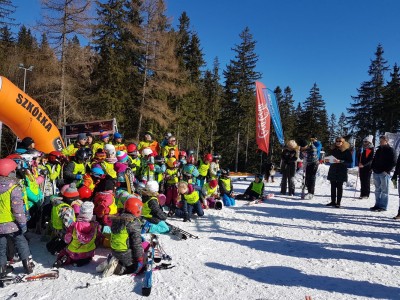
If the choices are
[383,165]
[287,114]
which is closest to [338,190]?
[383,165]

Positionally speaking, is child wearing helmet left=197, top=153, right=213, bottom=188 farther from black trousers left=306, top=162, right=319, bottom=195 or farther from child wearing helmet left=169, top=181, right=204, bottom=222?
black trousers left=306, top=162, right=319, bottom=195

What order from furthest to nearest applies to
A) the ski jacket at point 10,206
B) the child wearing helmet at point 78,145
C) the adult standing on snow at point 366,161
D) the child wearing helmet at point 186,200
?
the adult standing on snow at point 366,161, the child wearing helmet at point 78,145, the child wearing helmet at point 186,200, the ski jacket at point 10,206

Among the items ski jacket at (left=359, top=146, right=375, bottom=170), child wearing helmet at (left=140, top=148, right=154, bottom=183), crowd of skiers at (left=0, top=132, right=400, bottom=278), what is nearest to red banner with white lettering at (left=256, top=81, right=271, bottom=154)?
crowd of skiers at (left=0, top=132, right=400, bottom=278)

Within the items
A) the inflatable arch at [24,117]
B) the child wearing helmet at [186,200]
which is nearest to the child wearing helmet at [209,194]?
the child wearing helmet at [186,200]

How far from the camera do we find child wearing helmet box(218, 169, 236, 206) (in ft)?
28.1

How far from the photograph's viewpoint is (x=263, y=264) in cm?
438

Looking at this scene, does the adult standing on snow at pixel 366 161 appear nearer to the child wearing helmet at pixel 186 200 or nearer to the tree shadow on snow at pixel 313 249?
the tree shadow on snow at pixel 313 249

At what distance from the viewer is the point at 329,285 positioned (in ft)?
12.2

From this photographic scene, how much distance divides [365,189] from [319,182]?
4.02 m

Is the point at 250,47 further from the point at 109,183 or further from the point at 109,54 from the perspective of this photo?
the point at 109,183

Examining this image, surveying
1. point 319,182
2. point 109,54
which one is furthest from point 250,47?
point 319,182

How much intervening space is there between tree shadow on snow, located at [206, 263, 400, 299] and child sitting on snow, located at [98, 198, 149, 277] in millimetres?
1042

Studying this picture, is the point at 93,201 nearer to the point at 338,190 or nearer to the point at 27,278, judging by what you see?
the point at 27,278

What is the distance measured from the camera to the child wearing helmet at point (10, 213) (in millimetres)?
3736
